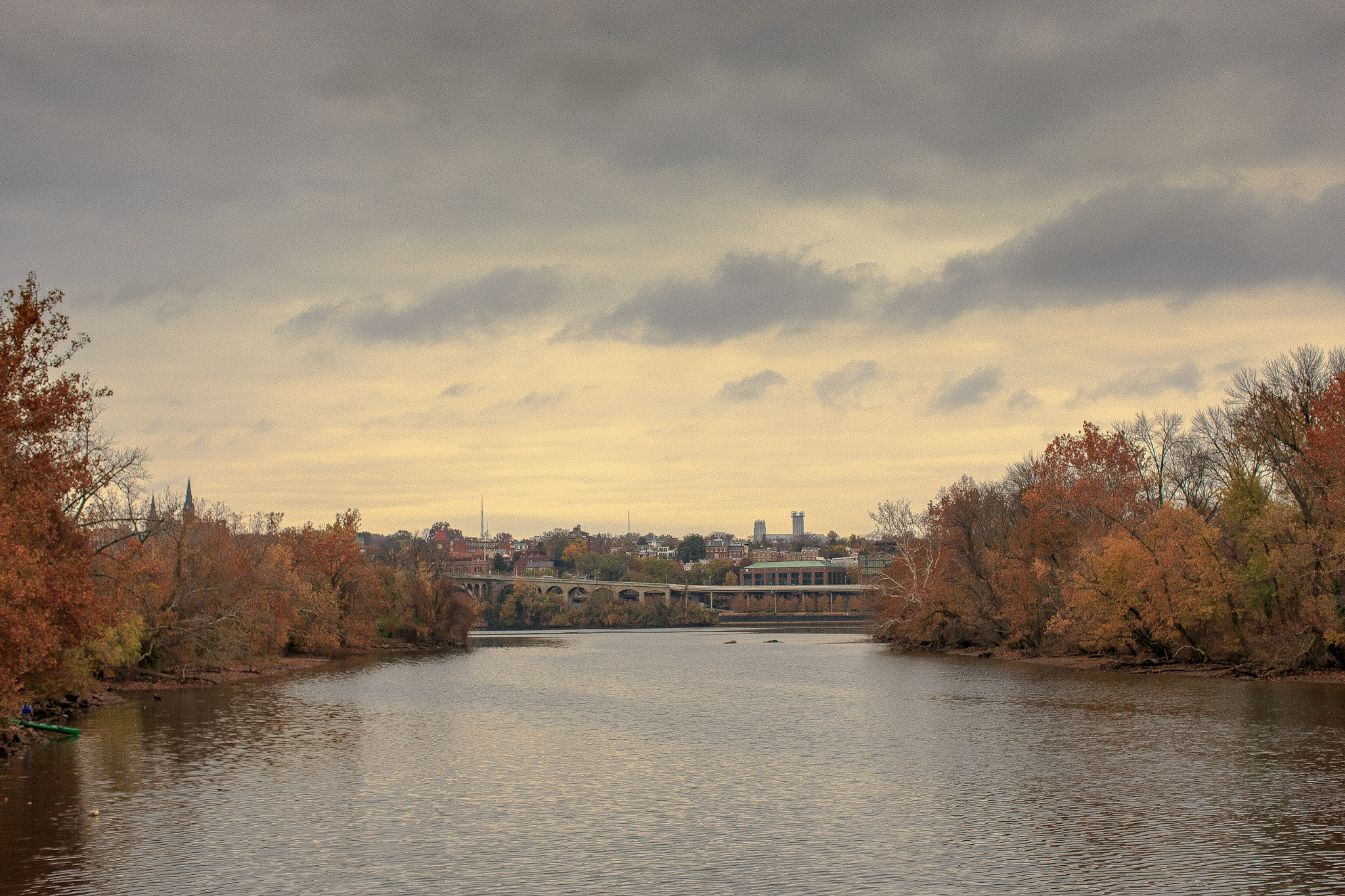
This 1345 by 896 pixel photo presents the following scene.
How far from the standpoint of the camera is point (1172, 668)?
6888 cm

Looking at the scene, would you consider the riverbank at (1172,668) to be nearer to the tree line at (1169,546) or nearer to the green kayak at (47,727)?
the tree line at (1169,546)

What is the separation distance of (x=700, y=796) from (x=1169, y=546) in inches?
1912

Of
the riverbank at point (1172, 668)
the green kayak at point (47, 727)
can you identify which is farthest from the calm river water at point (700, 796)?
the riverbank at point (1172, 668)

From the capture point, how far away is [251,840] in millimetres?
24266

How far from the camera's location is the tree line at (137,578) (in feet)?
121

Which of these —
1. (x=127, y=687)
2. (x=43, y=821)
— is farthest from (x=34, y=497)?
(x=127, y=687)

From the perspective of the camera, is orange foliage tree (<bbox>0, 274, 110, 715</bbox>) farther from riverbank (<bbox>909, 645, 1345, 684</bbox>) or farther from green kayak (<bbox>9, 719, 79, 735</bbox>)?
riverbank (<bbox>909, 645, 1345, 684</bbox>)

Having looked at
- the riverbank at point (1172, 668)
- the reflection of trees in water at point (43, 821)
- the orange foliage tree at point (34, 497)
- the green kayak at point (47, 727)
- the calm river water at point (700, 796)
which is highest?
the orange foliage tree at point (34, 497)

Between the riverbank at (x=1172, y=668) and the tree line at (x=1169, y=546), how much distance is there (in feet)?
1.99

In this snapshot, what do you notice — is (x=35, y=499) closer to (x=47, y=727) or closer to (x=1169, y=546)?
(x=47, y=727)

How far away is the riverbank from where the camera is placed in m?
58.8

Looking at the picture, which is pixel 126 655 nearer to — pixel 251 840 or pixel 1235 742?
pixel 251 840

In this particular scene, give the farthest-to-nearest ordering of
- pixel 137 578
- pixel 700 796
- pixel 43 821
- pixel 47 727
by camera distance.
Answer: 1. pixel 137 578
2. pixel 47 727
3. pixel 700 796
4. pixel 43 821

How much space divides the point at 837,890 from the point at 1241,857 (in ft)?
28.3
